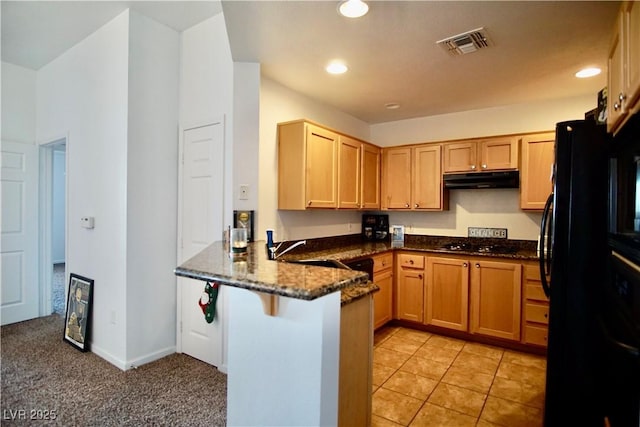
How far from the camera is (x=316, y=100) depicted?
3.66 m

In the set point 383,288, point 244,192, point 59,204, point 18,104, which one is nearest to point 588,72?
point 383,288

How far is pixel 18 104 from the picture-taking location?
12.6 feet

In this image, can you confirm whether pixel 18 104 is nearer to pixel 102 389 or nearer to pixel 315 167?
pixel 102 389

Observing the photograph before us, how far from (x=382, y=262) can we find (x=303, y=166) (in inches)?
54.6

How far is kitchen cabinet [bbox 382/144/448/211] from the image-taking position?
12.8 feet

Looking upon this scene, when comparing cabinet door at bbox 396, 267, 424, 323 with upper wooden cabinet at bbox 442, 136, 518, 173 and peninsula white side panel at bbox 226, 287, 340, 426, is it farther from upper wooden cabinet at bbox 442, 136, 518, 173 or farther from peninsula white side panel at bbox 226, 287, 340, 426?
peninsula white side panel at bbox 226, 287, 340, 426

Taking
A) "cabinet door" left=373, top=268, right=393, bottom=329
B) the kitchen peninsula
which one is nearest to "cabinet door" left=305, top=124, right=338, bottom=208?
"cabinet door" left=373, top=268, right=393, bottom=329

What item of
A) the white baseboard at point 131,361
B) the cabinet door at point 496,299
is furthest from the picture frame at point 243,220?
the cabinet door at point 496,299

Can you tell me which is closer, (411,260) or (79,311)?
(79,311)

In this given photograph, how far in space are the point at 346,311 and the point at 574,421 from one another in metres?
1.56

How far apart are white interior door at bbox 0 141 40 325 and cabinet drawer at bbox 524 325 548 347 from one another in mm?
5435

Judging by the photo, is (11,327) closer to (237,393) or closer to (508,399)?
(237,393)

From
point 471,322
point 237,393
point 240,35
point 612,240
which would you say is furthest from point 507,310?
point 240,35

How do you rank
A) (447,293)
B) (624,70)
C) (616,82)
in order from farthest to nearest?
(447,293) < (616,82) < (624,70)
